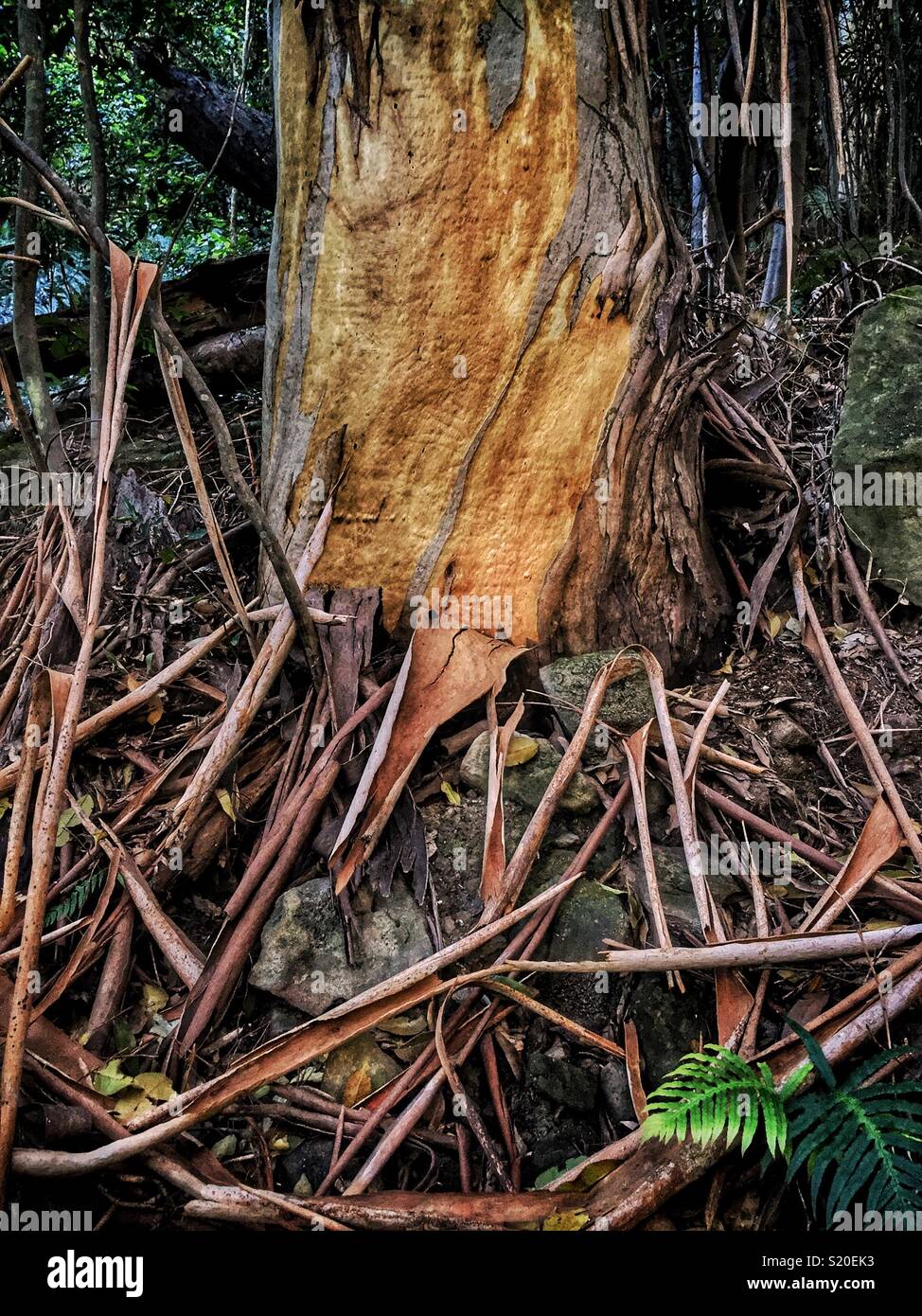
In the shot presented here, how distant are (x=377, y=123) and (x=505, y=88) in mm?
356

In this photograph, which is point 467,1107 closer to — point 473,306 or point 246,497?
point 246,497

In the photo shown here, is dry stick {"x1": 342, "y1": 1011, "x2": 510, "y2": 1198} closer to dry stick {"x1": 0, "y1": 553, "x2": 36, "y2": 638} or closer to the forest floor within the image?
the forest floor

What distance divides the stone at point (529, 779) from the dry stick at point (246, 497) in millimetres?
474

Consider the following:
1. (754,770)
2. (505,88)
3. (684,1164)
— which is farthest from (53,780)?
(505,88)

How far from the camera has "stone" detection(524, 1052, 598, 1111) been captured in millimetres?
1734

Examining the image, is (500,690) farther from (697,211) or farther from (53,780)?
(697,211)

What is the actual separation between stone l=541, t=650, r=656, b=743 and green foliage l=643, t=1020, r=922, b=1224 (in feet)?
2.98

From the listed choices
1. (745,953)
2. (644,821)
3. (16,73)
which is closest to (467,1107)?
(745,953)

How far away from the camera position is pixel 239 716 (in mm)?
2193

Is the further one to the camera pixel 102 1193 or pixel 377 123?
pixel 377 123

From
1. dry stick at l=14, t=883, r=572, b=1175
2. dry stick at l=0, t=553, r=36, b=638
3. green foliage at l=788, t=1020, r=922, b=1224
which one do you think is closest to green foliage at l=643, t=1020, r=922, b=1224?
green foliage at l=788, t=1020, r=922, b=1224

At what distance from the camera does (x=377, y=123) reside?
2311 millimetres

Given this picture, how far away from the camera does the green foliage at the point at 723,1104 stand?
1.49 meters

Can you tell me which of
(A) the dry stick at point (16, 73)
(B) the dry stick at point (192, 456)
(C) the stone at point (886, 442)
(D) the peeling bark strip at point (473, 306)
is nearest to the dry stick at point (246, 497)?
(B) the dry stick at point (192, 456)
